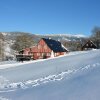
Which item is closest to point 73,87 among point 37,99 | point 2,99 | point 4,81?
point 37,99

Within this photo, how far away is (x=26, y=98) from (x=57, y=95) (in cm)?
127

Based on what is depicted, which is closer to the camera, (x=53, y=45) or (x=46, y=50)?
(x=46, y=50)

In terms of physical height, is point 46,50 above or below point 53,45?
below

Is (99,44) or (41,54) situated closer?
(41,54)

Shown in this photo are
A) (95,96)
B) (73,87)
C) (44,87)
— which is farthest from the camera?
(44,87)

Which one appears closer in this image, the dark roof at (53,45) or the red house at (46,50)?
the red house at (46,50)

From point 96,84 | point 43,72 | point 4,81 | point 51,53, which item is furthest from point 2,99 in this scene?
point 51,53

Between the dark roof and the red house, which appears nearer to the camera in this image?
the red house

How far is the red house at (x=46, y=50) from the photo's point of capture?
70.6 m

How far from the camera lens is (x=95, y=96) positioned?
33.1 feet

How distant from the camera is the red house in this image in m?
70.6

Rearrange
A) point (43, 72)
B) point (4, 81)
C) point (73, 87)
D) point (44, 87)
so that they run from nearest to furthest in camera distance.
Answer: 1. point (73, 87)
2. point (44, 87)
3. point (4, 81)
4. point (43, 72)

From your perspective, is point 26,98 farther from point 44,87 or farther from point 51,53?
point 51,53

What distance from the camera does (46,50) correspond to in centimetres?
7138
